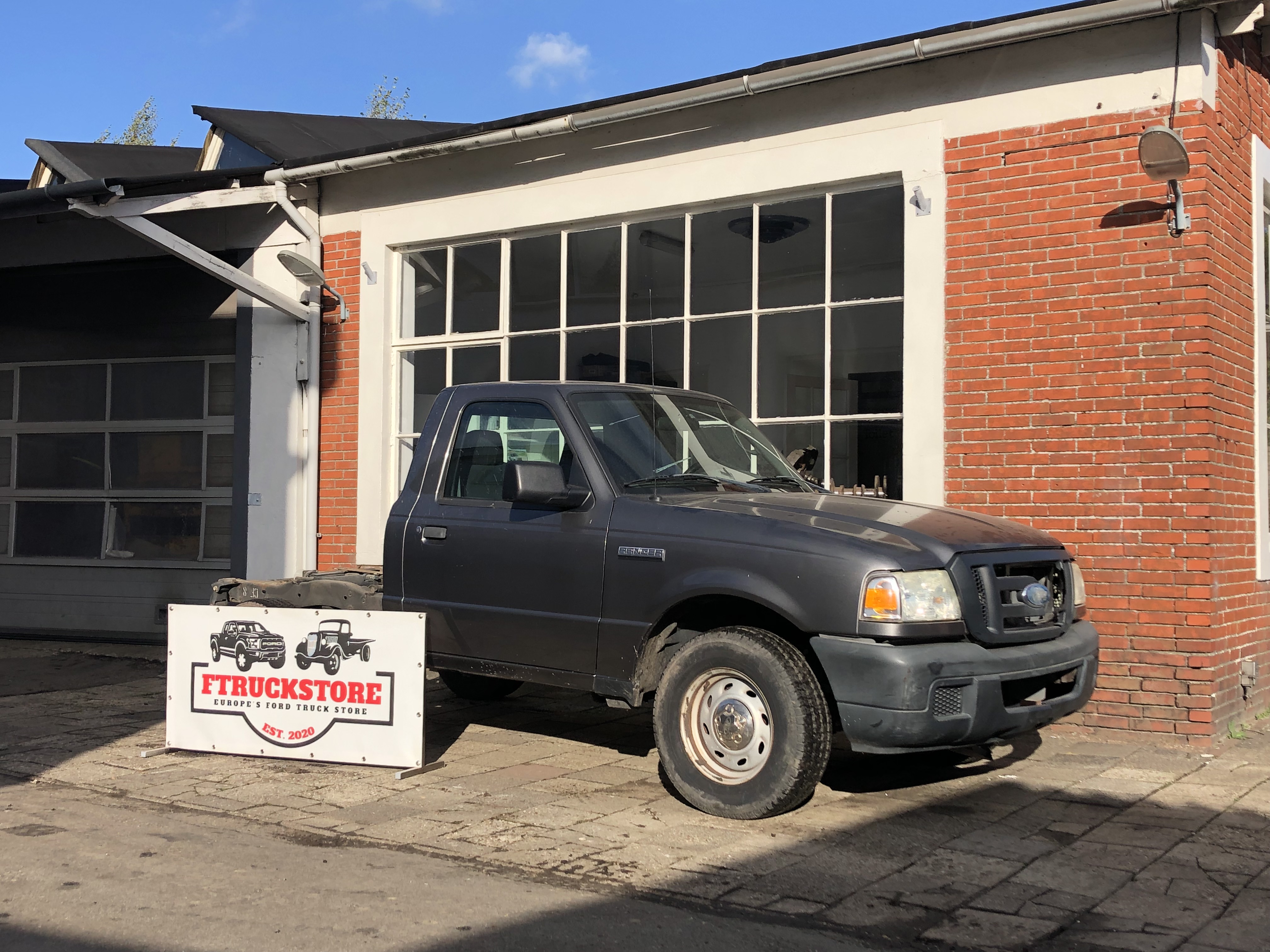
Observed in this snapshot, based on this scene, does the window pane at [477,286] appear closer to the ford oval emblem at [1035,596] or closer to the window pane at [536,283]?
the window pane at [536,283]

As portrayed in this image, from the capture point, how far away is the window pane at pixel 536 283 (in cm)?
978

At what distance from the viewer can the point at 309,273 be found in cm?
1006

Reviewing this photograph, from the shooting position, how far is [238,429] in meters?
11.2

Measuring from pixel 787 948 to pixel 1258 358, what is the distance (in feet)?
19.1

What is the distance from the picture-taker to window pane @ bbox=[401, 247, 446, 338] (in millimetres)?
10484

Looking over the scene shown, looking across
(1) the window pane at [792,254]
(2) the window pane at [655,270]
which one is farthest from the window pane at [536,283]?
(1) the window pane at [792,254]

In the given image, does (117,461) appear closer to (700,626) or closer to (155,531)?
(155,531)

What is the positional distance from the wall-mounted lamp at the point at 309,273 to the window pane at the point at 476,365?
110 centimetres

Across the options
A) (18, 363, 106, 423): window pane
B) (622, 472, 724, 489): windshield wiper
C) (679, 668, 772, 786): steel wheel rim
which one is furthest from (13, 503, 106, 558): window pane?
(679, 668, 772, 786): steel wheel rim

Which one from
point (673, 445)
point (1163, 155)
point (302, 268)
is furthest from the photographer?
point (302, 268)

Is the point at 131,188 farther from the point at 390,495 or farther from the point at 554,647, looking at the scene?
the point at 554,647

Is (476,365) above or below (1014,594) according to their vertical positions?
above

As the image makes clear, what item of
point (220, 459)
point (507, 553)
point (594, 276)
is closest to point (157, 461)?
point (220, 459)

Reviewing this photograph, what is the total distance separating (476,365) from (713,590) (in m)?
5.40
